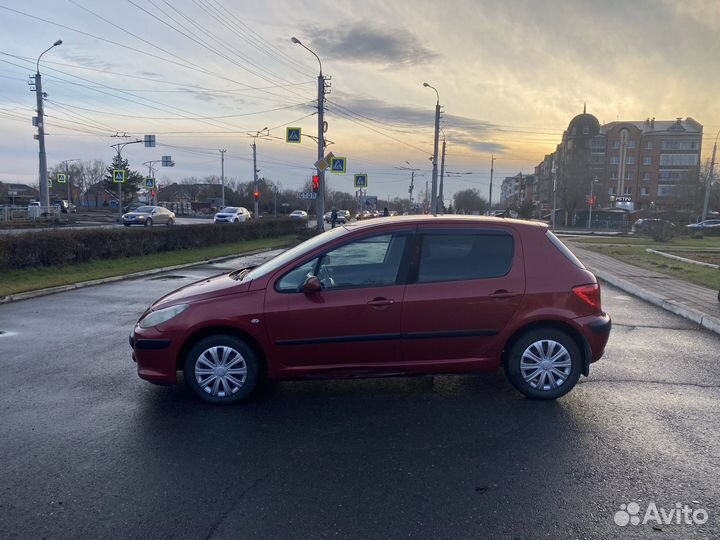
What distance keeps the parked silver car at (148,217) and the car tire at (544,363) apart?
114ft

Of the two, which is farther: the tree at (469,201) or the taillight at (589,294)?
the tree at (469,201)

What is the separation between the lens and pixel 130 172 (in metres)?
74.4

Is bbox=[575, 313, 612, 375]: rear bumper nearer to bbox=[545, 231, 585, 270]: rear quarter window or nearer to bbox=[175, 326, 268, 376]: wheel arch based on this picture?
bbox=[545, 231, 585, 270]: rear quarter window

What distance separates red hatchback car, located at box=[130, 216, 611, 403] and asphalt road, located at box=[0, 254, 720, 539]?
0.34 metres

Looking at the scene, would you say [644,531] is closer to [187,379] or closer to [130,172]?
[187,379]

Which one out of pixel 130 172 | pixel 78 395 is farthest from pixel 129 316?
pixel 130 172

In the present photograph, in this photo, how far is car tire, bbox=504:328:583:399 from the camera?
16.6 feet

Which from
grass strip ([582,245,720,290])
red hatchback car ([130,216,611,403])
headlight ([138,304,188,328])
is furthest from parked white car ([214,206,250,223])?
red hatchback car ([130,216,611,403])

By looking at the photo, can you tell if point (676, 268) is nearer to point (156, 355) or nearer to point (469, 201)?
point (156, 355)

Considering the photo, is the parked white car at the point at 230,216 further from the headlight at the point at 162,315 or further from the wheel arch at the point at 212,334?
the wheel arch at the point at 212,334

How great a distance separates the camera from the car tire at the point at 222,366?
4902mm

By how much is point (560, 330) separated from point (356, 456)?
2361mm

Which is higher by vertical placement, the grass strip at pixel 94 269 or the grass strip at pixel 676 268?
the grass strip at pixel 676 268

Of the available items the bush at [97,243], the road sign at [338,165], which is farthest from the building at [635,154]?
the bush at [97,243]
